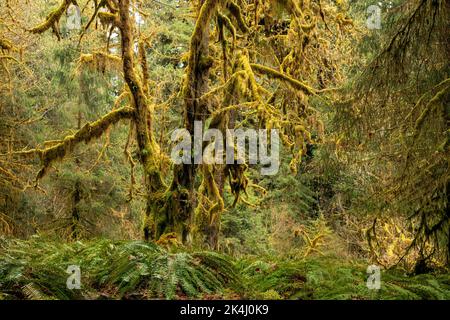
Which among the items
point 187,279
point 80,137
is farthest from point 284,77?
point 187,279

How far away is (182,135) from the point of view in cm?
820

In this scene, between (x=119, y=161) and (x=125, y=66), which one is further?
(x=119, y=161)

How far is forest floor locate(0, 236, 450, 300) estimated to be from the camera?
4617mm

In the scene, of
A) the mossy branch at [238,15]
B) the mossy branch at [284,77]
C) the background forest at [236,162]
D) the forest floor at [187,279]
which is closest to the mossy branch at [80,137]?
the background forest at [236,162]

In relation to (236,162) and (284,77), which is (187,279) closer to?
(236,162)

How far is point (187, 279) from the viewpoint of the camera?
5051mm

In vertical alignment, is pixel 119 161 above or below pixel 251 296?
above

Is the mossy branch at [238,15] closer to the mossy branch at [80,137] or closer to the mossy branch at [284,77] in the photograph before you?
the mossy branch at [284,77]

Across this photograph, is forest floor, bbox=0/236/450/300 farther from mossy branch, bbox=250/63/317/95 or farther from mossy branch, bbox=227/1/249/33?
mossy branch, bbox=227/1/249/33

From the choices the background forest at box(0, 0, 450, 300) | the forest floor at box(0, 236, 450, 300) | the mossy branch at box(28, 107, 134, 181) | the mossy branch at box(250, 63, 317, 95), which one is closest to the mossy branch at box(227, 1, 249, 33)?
the background forest at box(0, 0, 450, 300)

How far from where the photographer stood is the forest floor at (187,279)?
4617 millimetres
